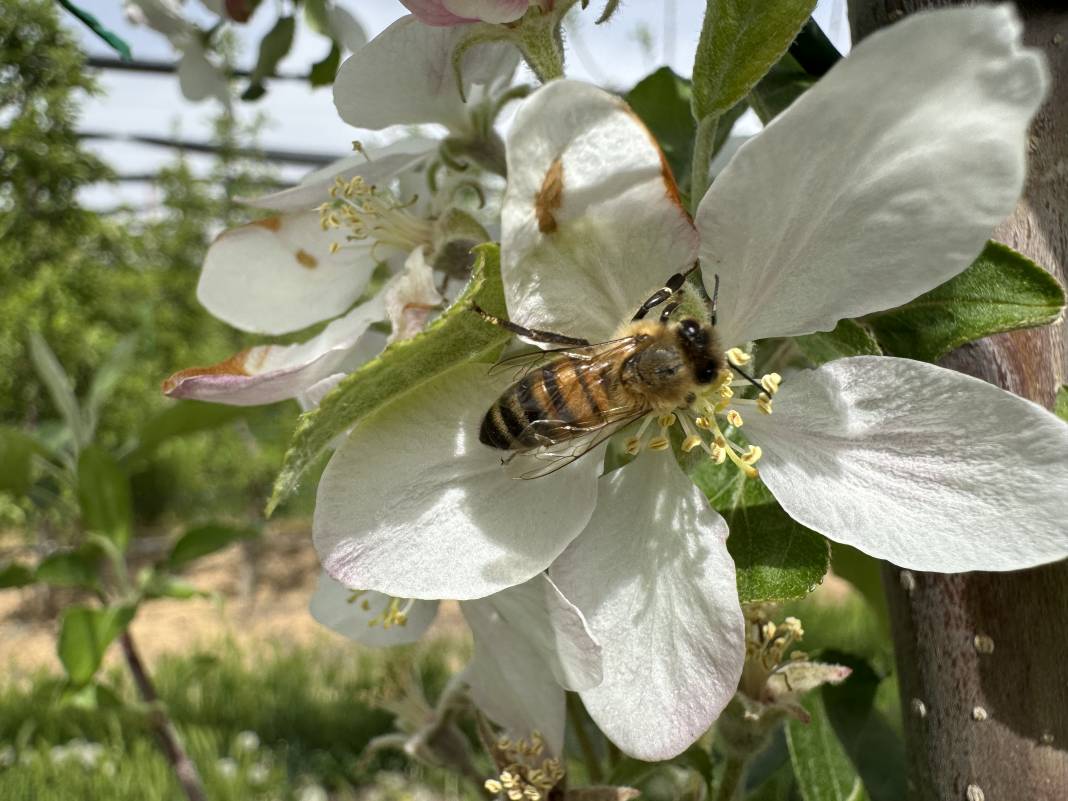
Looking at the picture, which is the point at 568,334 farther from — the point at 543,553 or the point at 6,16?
the point at 6,16

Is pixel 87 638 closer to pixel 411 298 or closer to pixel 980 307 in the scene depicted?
pixel 411 298

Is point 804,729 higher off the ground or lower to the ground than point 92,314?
lower

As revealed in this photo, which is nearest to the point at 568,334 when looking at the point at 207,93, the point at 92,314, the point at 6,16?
the point at 207,93

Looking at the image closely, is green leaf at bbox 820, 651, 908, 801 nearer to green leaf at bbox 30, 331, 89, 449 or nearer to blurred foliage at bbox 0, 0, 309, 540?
green leaf at bbox 30, 331, 89, 449

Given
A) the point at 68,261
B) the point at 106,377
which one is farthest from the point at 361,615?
the point at 68,261

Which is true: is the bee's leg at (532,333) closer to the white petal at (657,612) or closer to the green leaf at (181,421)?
the white petal at (657,612)

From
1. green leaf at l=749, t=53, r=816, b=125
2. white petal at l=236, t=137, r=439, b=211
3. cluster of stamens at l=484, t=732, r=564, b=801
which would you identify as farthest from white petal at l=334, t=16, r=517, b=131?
cluster of stamens at l=484, t=732, r=564, b=801

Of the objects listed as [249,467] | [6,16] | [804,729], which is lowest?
[249,467]
